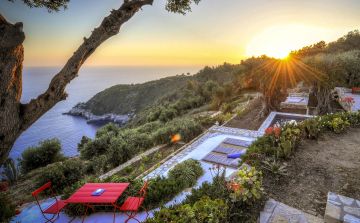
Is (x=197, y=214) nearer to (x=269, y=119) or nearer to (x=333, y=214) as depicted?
(x=333, y=214)

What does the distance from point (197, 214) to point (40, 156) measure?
47.7ft

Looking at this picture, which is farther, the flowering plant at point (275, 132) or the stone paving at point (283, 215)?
the flowering plant at point (275, 132)

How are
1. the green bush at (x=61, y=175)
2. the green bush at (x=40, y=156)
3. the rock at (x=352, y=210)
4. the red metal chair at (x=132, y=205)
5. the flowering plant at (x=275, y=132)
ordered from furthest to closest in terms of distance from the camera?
the green bush at (x=40, y=156), the green bush at (x=61, y=175), the flowering plant at (x=275, y=132), the red metal chair at (x=132, y=205), the rock at (x=352, y=210)

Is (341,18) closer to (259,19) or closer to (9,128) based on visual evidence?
(259,19)

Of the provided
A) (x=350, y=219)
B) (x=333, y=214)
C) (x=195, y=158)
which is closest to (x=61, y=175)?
(x=195, y=158)

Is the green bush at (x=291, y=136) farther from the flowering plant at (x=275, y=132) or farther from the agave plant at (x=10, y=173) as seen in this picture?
the agave plant at (x=10, y=173)

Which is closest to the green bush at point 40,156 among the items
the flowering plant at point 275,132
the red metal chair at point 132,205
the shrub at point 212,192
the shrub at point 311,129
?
the red metal chair at point 132,205

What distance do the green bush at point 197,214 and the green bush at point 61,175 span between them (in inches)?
264

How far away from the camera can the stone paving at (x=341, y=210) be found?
360 centimetres

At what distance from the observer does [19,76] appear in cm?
298

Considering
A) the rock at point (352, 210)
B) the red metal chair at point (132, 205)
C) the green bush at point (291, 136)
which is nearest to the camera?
the rock at point (352, 210)

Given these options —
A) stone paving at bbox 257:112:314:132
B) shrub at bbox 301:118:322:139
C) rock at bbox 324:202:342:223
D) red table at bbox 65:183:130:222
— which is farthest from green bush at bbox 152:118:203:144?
rock at bbox 324:202:342:223

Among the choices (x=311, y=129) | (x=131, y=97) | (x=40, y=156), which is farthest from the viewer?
(x=131, y=97)

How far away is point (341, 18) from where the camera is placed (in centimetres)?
1428
